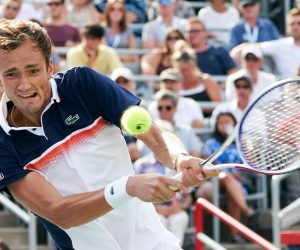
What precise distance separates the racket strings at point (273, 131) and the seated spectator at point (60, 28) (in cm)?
734

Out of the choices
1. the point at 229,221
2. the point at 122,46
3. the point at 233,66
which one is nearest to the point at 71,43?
the point at 122,46

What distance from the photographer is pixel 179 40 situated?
11742 millimetres

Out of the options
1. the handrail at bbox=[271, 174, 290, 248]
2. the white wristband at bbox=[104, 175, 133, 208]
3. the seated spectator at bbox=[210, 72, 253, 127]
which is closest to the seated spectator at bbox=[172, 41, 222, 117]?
the seated spectator at bbox=[210, 72, 253, 127]

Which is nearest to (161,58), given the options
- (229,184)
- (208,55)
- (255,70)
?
(208,55)

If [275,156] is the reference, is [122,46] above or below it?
below

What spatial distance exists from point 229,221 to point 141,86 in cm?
422

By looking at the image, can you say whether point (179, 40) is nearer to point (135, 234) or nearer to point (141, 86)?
point (141, 86)

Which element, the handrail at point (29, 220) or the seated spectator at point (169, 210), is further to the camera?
the seated spectator at point (169, 210)

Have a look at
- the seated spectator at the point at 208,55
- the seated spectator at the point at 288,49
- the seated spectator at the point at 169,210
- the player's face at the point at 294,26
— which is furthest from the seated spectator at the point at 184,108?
the player's face at the point at 294,26

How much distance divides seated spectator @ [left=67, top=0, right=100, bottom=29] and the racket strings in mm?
8232

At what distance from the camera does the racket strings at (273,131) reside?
4766mm

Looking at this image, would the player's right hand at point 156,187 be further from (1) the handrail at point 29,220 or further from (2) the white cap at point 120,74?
(2) the white cap at point 120,74

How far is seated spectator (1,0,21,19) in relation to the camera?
12172mm

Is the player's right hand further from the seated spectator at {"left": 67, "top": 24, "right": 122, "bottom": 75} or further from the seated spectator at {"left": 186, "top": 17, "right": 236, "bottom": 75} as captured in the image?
the seated spectator at {"left": 186, "top": 17, "right": 236, "bottom": 75}
